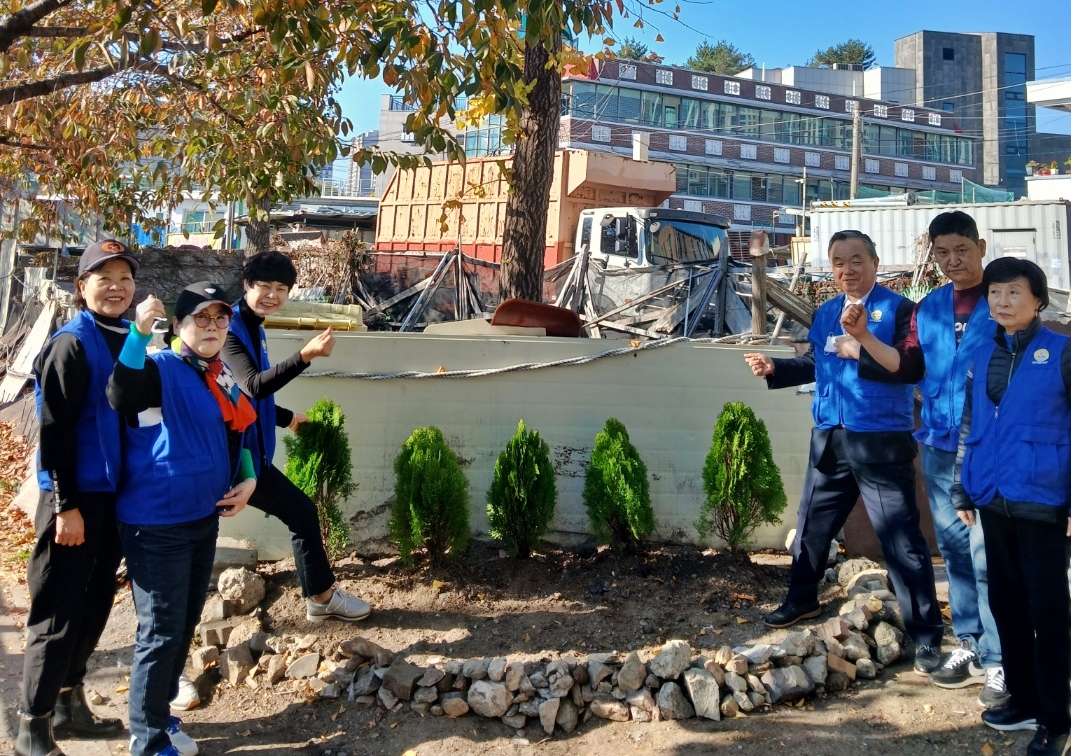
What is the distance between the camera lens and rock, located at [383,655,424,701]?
376cm

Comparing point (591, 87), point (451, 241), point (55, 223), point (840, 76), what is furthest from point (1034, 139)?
point (55, 223)

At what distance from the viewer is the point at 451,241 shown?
17.1 metres

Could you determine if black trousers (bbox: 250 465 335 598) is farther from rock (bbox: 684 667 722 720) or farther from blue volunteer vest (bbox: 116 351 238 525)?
rock (bbox: 684 667 722 720)

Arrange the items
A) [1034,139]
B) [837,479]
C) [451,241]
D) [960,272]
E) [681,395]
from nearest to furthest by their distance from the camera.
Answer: [960,272]
[837,479]
[681,395]
[451,241]
[1034,139]

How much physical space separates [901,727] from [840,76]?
64022 millimetres

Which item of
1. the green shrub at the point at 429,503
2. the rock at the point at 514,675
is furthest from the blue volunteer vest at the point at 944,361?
the green shrub at the point at 429,503

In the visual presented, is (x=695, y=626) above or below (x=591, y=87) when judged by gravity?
below

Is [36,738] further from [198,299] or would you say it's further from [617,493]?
[617,493]

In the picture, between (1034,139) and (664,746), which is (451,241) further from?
(1034,139)

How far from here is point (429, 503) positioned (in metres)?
4.60

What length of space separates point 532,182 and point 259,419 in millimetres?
3720

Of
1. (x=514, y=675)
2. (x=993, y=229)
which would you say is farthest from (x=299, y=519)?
(x=993, y=229)

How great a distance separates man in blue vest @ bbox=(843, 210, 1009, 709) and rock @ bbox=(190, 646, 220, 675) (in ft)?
10.7

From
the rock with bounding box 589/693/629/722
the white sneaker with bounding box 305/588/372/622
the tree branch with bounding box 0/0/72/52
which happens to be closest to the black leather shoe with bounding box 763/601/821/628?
the rock with bounding box 589/693/629/722
